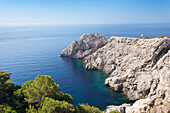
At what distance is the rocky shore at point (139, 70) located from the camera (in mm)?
34003

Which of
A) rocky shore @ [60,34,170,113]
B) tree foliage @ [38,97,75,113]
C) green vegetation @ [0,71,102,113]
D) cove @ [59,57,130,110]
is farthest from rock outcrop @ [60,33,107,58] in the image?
tree foliage @ [38,97,75,113]

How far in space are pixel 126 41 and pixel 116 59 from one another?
1700 cm

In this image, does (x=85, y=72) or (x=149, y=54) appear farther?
(x=85, y=72)

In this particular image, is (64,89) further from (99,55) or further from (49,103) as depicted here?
(99,55)

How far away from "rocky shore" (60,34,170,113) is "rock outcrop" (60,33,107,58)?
2.32 m

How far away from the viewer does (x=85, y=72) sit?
72.4 meters

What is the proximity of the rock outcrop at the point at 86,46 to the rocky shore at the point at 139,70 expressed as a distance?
7.61 feet

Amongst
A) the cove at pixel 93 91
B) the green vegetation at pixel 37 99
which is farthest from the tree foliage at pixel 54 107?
the cove at pixel 93 91

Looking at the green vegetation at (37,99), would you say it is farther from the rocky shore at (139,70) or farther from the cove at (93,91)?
the cove at (93,91)

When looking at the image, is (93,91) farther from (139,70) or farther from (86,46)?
(86,46)

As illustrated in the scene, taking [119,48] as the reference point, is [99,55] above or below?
below

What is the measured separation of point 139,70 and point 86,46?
51461 millimetres

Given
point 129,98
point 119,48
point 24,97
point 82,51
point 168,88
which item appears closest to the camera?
point 24,97

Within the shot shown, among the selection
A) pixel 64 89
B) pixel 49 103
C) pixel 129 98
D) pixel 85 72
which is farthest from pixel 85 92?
pixel 49 103
